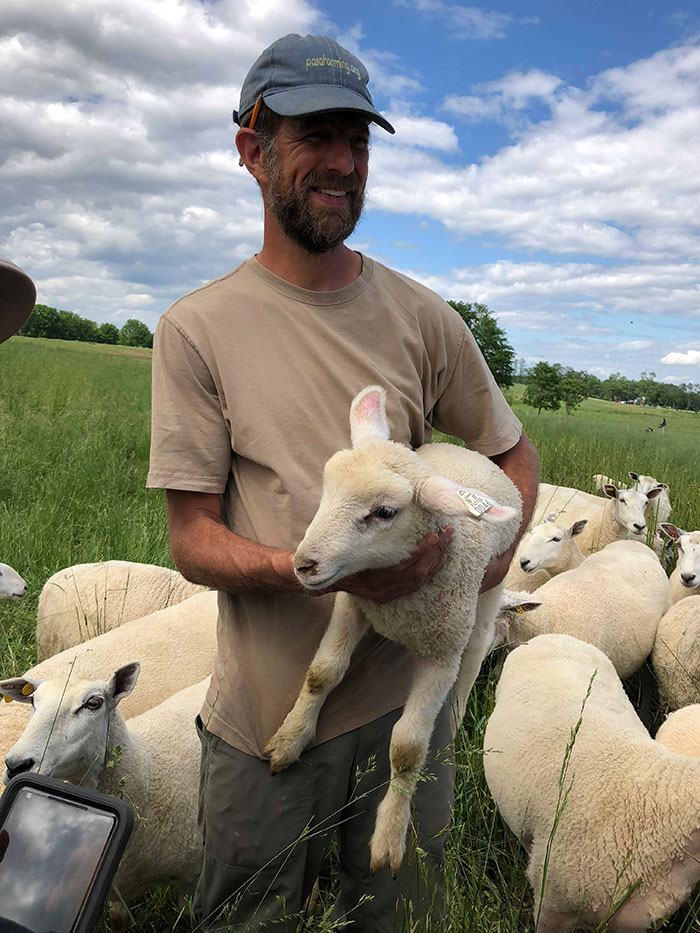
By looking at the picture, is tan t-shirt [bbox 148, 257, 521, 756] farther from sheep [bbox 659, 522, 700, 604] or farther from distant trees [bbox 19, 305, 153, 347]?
distant trees [bbox 19, 305, 153, 347]

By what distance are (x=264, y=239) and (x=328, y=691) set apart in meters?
1.22

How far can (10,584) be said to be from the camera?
4.71 meters

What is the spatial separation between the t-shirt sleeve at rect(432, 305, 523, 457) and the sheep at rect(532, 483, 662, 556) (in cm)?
520

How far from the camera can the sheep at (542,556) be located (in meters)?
6.28

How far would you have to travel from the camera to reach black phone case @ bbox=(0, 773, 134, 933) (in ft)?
3.83

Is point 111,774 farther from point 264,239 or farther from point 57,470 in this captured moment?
point 57,470

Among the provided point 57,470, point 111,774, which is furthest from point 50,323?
point 111,774

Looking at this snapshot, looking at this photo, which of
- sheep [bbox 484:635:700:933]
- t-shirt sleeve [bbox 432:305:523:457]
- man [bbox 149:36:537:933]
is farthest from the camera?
sheep [bbox 484:635:700:933]

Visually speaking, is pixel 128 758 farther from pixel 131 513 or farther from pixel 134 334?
pixel 134 334

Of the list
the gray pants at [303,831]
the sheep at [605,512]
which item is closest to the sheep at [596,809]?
the gray pants at [303,831]

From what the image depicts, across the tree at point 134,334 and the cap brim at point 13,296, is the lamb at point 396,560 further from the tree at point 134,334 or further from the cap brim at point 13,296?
the tree at point 134,334

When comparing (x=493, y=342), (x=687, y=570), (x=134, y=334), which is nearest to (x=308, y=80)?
(x=687, y=570)

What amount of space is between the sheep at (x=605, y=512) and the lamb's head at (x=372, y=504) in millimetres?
5737

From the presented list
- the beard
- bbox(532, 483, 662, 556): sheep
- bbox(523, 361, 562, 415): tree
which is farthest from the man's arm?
bbox(523, 361, 562, 415): tree
